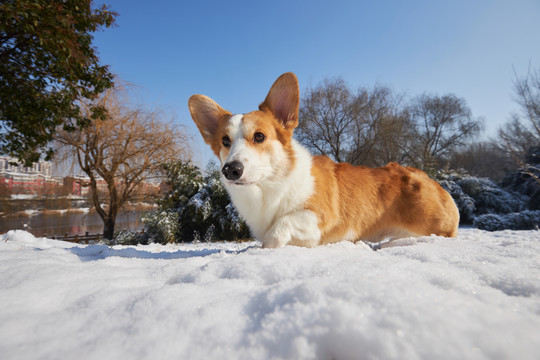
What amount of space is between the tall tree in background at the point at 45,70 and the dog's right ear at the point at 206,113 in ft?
12.7

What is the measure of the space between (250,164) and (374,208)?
56.4 inches

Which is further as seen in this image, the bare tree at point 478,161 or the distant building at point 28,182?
the bare tree at point 478,161

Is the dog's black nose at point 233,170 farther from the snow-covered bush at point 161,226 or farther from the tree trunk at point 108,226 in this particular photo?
the tree trunk at point 108,226

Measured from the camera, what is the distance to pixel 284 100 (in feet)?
7.70

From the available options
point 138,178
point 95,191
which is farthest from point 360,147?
point 95,191

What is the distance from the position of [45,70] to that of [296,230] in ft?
22.4

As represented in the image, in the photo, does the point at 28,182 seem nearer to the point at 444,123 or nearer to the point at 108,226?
the point at 108,226

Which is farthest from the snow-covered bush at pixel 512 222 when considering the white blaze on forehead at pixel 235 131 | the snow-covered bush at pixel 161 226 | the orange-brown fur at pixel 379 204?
the snow-covered bush at pixel 161 226

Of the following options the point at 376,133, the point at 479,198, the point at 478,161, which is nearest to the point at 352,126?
the point at 376,133

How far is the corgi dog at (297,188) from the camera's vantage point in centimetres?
201

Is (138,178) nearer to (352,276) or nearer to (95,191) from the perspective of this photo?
(95,191)

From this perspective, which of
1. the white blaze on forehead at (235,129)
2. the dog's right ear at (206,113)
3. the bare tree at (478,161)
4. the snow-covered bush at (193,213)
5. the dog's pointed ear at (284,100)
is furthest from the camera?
the bare tree at (478,161)

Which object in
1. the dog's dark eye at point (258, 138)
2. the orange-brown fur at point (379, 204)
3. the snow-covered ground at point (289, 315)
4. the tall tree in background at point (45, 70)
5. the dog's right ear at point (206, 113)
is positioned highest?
the tall tree in background at point (45, 70)

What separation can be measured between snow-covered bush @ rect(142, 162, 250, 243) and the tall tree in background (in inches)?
190
